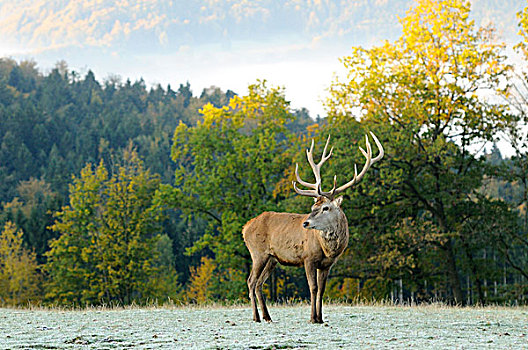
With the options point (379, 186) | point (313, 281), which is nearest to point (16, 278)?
point (379, 186)

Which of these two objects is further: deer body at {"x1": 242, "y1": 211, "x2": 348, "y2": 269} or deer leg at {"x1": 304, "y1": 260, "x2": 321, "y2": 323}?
deer leg at {"x1": 304, "y1": 260, "x2": 321, "y2": 323}

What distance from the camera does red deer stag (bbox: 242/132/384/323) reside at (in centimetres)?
1152

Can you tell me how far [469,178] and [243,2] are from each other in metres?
34.7

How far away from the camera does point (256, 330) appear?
35.9ft

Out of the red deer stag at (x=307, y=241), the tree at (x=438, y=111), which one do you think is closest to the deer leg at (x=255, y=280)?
the red deer stag at (x=307, y=241)

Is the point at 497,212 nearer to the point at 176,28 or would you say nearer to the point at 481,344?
the point at 481,344

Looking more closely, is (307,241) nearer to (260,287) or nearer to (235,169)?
(260,287)

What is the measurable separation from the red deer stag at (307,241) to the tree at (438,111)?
51.5 ft

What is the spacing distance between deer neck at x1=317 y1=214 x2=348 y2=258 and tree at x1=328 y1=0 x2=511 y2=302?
16.1m

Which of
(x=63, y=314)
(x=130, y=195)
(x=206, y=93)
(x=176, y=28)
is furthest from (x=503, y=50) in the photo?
(x=206, y=93)

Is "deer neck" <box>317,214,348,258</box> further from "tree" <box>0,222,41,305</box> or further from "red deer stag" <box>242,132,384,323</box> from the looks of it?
"tree" <box>0,222,41,305</box>

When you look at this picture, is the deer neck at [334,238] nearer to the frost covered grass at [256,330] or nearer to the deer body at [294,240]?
the deer body at [294,240]

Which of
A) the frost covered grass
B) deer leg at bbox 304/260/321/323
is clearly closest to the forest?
the frost covered grass

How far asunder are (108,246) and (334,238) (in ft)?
127
